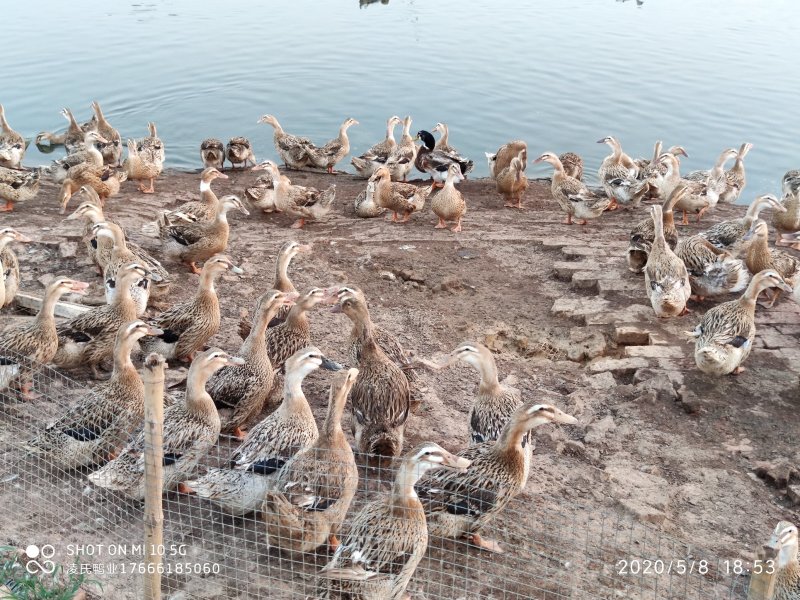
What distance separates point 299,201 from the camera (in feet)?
39.2

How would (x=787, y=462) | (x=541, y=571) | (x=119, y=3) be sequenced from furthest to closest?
1. (x=119, y=3)
2. (x=787, y=462)
3. (x=541, y=571)

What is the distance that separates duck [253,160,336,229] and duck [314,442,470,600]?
7505 millimetres

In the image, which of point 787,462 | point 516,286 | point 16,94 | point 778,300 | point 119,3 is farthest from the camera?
point 119,3

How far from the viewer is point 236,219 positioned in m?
12.3

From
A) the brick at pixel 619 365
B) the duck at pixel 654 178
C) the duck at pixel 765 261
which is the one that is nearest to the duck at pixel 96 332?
the brick at pixel 619 365

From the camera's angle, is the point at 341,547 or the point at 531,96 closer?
the point at 341,547

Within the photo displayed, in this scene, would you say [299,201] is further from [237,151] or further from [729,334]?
[729,334]

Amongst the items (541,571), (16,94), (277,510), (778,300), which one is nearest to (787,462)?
(541,571)

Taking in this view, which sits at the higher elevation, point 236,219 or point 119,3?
point 119,3

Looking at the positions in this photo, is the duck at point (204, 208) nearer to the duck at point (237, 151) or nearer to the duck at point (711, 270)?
the duck at point (237, 151)

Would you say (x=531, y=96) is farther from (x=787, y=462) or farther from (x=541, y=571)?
(x=541, y=571)

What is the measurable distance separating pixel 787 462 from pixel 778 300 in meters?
3.43

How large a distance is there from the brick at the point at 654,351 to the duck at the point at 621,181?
459cm

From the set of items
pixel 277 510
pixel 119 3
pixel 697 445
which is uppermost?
pixel 119 3
